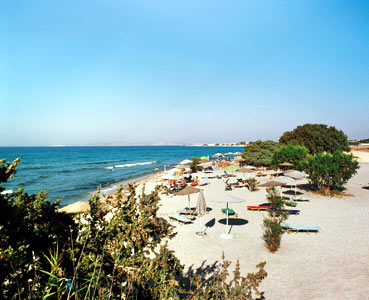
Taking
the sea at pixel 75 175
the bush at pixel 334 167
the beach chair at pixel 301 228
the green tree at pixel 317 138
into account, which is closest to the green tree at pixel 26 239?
the sea at pixel 75 175

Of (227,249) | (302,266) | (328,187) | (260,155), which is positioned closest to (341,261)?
(302,266)

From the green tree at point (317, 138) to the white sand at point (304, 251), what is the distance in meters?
31.8

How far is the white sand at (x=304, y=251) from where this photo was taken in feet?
21.5

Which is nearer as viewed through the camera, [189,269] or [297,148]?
[189,269]

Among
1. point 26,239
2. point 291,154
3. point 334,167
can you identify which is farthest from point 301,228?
point 291,154

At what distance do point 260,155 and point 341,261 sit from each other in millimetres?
32644

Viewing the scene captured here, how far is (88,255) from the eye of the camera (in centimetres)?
301

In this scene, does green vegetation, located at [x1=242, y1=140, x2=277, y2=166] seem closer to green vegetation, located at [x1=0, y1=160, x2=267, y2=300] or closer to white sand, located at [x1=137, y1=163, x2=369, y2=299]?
white sand, located at [x1=137, y1=163, x2=369, y2=299]

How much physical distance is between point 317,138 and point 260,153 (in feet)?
45.5

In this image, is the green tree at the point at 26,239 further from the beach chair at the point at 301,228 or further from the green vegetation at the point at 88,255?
the beach chair at the point at 301,228

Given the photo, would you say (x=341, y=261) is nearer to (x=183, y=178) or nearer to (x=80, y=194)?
(x=183, y=178)

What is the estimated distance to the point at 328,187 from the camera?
17.9m

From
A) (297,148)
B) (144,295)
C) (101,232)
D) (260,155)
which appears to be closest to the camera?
(144,295)

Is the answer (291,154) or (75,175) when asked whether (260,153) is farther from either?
(75,175)
